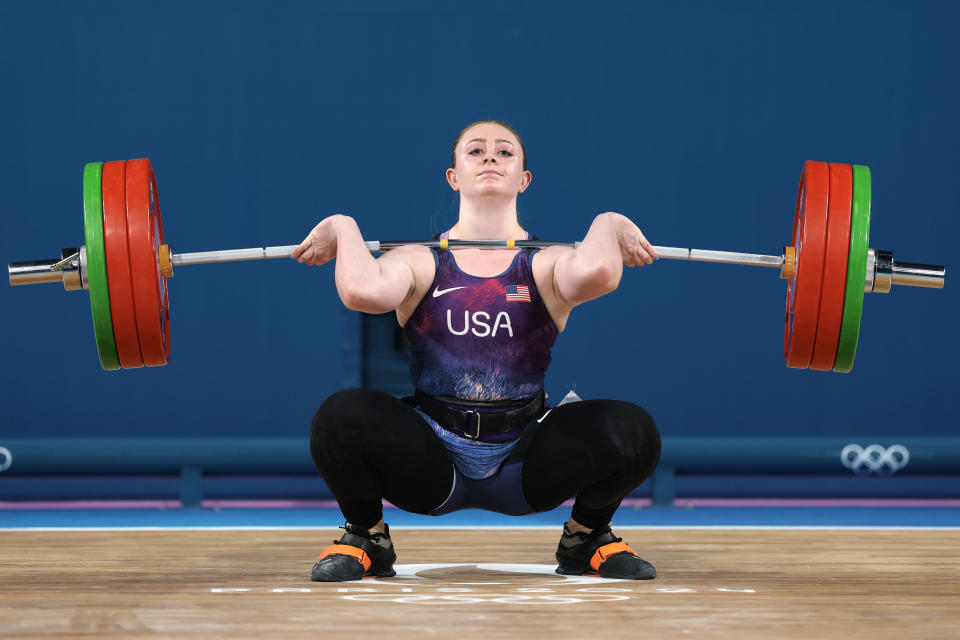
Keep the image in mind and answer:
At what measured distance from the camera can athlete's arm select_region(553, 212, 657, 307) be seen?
6.34 feet

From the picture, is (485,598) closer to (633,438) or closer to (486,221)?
(633,438)

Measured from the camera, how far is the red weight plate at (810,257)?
212 centimetres

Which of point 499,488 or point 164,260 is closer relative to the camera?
point 499,488

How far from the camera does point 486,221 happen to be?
222cm

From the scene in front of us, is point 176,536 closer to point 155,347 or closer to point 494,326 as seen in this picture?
point 155,347

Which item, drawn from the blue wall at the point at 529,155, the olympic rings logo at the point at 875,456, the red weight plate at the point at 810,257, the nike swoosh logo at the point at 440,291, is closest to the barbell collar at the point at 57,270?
the nike swoosh logo at the point at 440,291

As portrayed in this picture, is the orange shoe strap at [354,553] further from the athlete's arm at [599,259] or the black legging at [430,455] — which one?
the athlete's arm at [599,259]

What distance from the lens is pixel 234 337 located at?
14.0ft

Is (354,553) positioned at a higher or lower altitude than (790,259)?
lower

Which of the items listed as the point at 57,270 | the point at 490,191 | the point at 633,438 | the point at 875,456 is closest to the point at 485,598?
the point at 633,438

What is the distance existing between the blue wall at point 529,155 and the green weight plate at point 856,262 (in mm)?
2110

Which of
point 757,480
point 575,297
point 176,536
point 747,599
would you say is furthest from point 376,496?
point 757,480

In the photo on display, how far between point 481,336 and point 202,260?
649mm

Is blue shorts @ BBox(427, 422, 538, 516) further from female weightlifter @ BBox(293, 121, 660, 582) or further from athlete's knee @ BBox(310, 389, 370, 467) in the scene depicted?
athlete's knee @ BBox(310, 389, 370, 467)
